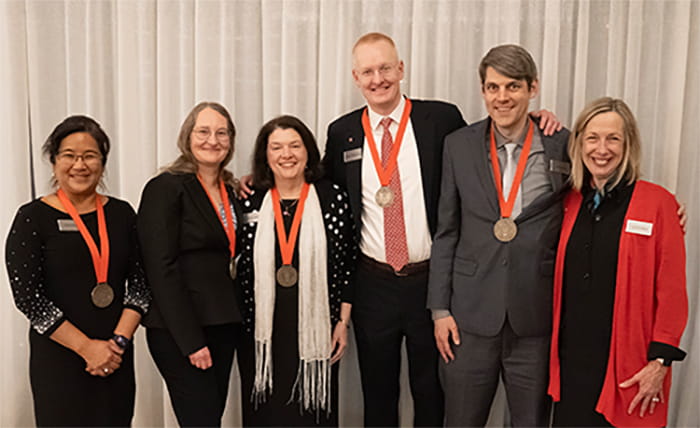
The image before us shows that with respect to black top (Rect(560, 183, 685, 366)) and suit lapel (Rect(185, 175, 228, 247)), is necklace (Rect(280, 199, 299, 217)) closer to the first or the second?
suit lapel (Rect(185, 175, 228, 247))

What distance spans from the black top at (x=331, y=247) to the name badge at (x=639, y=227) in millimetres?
1165

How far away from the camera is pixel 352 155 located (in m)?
2.70

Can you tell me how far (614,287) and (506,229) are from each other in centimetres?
46

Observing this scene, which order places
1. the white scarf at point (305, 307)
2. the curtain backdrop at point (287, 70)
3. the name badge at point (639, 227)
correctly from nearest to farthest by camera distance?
the name badge at point (639, 227) → the white scarf at point (305, 307) → the curtain backdrop at point (287, 70)

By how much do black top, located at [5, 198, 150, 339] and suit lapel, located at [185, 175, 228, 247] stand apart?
0.31 meters

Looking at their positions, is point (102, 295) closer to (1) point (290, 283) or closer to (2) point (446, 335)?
(1) point (290, 283)

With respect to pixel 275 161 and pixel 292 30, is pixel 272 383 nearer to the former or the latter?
pixel 275 161

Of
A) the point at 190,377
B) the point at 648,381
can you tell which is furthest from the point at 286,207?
the point at 648,381

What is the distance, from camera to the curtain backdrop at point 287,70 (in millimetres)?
3117

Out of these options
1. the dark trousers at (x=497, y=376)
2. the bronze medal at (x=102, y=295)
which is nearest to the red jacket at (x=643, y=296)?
the dark trousers at (x=497, y=376)

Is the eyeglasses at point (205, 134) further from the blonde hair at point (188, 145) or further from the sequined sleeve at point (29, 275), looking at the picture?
the sequined sleeve at point (29, 275)

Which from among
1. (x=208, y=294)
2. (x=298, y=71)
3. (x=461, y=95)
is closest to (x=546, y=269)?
(x=461, y=95)

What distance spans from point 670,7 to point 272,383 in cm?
282

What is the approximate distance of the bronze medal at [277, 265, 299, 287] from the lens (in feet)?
8.30
